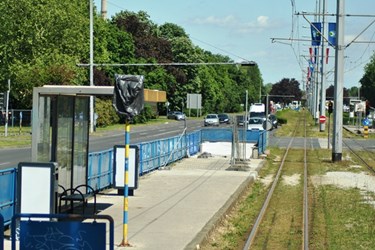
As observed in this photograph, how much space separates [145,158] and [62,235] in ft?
55.6

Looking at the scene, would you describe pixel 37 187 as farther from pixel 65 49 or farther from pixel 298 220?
pixel 65 49

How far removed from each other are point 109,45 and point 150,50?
45.7ft

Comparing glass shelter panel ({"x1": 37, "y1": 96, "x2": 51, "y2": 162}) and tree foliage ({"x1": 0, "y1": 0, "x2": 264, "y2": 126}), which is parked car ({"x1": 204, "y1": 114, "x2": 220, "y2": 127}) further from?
glass shelter panel ({"x1": 37, "y1": 96, "x2": 51, "y2": 162})

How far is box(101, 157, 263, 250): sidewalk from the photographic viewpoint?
40.2 ft

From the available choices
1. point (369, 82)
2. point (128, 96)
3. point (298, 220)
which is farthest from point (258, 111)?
point (369, 82)

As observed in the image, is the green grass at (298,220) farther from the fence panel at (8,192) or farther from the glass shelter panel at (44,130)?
the fence panel at (8,192)

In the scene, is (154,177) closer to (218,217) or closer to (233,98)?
(218,217)

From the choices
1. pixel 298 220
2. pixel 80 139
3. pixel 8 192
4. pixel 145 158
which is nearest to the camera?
pixel 8 192

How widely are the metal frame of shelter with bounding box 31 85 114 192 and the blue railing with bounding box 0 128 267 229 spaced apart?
74 cm

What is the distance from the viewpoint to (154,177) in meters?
23.7

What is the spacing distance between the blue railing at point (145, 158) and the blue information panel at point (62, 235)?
4.70m

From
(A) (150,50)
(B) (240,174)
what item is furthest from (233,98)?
(B) (240,174)

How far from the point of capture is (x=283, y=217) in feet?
53.7

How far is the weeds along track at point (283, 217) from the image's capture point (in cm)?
1294
